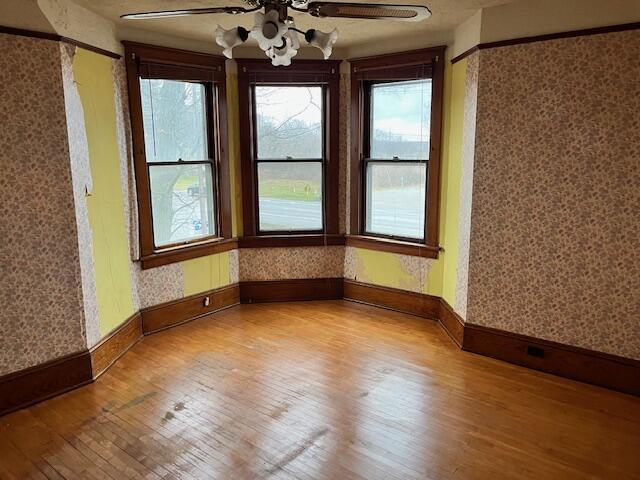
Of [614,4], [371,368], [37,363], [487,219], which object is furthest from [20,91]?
[614,4]

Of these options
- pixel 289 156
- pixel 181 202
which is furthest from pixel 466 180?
pixel 181 202

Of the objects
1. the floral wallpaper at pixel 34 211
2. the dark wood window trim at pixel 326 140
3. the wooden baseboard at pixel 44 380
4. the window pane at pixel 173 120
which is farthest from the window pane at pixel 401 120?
the wooden baseboard at pixel 44 380

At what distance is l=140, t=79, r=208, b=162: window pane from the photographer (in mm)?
4172

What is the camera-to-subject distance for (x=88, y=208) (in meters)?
3.49

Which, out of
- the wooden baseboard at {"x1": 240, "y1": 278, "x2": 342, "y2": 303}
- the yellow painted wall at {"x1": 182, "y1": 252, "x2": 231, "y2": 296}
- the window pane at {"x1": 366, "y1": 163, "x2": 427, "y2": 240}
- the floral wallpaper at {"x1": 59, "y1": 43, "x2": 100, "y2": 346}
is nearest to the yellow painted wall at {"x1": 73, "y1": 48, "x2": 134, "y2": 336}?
the floral wallpaper at {"x1": 59, "y1": 43, "x2": 100, "y2": 346}

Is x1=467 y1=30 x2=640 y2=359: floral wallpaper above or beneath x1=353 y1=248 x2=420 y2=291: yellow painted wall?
above

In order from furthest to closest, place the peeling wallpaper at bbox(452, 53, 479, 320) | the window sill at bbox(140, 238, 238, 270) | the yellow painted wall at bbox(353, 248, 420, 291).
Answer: the yellow painted wall at bbox(353, 248, 420, 291)
the window sill at bbox(140, 238, 238, 270)
the peeling wallpaper at bbox(452, 53, 479, 320)

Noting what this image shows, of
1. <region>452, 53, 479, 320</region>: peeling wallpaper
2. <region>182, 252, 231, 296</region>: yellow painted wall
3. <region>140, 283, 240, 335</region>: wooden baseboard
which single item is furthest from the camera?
<region>182, 252, 231, 296</region>: yellow painted wall

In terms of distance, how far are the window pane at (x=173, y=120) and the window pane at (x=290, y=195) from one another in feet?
2.27

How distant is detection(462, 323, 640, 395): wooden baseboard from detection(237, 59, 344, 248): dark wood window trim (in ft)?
6.09

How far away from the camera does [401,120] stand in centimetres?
468

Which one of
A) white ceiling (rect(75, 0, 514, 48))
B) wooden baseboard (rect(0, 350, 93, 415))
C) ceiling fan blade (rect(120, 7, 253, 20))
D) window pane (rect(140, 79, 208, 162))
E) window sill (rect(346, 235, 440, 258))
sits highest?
white ceiling (rect(75, 0, 514, 48))

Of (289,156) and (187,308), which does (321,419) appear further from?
(289,156)

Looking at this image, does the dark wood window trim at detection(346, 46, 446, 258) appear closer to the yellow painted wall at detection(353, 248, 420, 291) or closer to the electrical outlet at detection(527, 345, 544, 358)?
the yellow painted wall at detection(353, 248, 420, 291)
